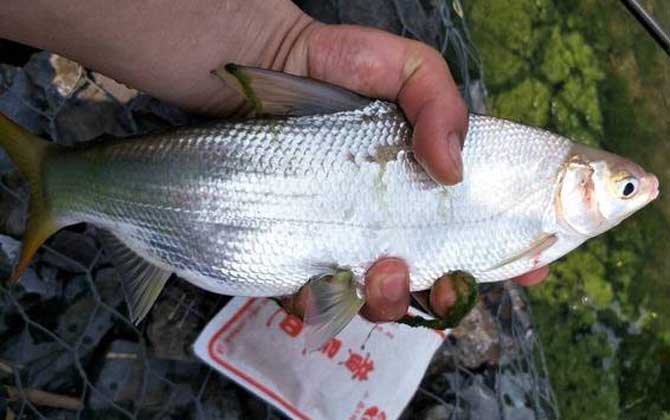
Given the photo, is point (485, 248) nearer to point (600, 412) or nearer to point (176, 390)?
point (176, 390)

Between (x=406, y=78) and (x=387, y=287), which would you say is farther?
(x=406, y=78)

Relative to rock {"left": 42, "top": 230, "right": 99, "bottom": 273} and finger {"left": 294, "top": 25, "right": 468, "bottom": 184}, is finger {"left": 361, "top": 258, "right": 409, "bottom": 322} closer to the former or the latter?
finger {"left": 294, "top": 25, "right": 468, "bottom": 184}

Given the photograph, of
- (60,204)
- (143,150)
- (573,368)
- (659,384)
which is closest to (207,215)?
(143,150)

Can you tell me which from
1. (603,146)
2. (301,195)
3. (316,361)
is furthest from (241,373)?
(603,146)

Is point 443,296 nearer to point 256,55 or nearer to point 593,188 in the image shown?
point 593,188

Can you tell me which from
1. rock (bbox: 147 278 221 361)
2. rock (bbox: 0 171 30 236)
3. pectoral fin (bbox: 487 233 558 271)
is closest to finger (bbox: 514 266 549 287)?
pectoral fin (bbox: 487 233 558 271)

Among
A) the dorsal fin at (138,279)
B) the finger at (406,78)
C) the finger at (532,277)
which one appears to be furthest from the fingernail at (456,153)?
the dorsal fin at (138,279)

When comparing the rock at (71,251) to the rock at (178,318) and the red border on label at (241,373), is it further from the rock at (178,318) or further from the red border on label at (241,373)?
the red border on label at (241,373)

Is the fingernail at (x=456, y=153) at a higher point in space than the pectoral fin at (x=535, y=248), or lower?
higher
